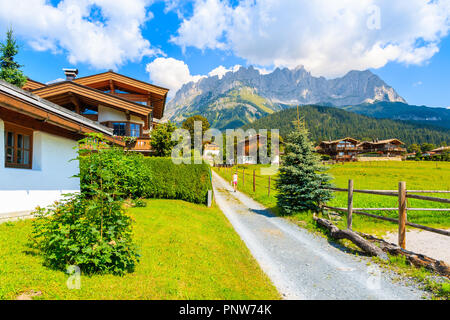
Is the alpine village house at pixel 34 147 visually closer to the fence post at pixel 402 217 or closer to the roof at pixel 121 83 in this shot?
the fence post at pixel 402 217

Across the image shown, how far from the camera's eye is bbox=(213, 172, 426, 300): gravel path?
481cm

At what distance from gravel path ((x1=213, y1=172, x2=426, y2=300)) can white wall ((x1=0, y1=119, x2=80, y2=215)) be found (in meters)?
7.25

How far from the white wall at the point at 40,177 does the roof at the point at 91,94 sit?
1016cm

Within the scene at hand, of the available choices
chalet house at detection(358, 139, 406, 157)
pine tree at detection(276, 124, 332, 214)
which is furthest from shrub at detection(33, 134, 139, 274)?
chalet house at detection(358, 139, 406, 157)

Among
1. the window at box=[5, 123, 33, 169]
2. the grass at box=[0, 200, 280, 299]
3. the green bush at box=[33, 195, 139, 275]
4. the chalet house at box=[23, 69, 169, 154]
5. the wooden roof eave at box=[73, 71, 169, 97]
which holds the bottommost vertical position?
the grass at box=[0, 200, 280, 299]

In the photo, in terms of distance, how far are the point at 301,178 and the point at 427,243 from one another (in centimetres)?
520

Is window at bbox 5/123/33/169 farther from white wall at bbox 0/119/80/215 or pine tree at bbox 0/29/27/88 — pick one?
pine tree at bbox 0/29/27/88

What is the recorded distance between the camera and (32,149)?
335 inches

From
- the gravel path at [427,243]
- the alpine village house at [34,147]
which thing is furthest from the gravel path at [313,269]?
the alpine village house at [34,147]

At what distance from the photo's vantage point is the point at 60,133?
30.9 ft

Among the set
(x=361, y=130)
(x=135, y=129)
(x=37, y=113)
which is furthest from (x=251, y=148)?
(x=361, y=130)

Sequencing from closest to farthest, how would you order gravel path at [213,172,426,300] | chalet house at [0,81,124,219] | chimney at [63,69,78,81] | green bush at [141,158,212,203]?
gravel path at [213,172,426,300] → chalet house at [0,81,124,219] → green bush at [141,158,212,203] → chimney at [63,69,78,81]
